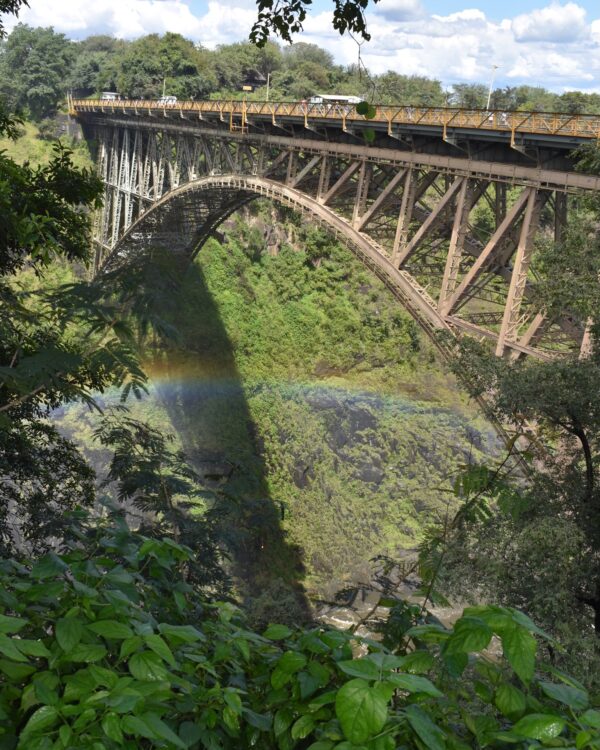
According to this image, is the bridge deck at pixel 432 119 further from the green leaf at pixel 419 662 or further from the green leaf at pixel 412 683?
the green leaf at pixel 412 683

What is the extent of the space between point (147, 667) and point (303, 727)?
488 millimetres

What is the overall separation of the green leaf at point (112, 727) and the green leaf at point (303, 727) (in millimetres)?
527

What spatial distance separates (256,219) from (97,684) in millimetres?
37746

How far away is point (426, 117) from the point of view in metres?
14.9

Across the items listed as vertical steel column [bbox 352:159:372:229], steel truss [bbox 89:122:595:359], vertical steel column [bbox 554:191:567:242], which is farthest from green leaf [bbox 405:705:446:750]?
vertical steel column [bbox 352:159:372:229]

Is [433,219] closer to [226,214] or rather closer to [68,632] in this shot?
[68,632]

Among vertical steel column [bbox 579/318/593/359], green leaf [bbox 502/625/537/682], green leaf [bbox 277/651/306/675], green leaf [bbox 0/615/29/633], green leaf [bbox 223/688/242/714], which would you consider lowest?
vertical steel column [bbox 579/318/593/359]

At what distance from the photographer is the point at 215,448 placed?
2550cm

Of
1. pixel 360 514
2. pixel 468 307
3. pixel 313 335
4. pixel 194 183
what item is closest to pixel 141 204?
pixel 194 183

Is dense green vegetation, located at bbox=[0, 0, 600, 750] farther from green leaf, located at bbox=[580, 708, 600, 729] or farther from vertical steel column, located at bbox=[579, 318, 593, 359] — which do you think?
vertical steel column, located at bbox=[579, 318, 593, 359]

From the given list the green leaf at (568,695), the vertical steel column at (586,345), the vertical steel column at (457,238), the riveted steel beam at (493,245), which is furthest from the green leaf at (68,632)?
the vertical steel column at (457,238)

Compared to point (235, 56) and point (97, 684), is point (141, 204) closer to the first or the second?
point (235, 56)

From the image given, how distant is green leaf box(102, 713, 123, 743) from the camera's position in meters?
1.82

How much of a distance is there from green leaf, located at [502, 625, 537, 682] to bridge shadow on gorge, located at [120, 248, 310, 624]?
5.67 meters
